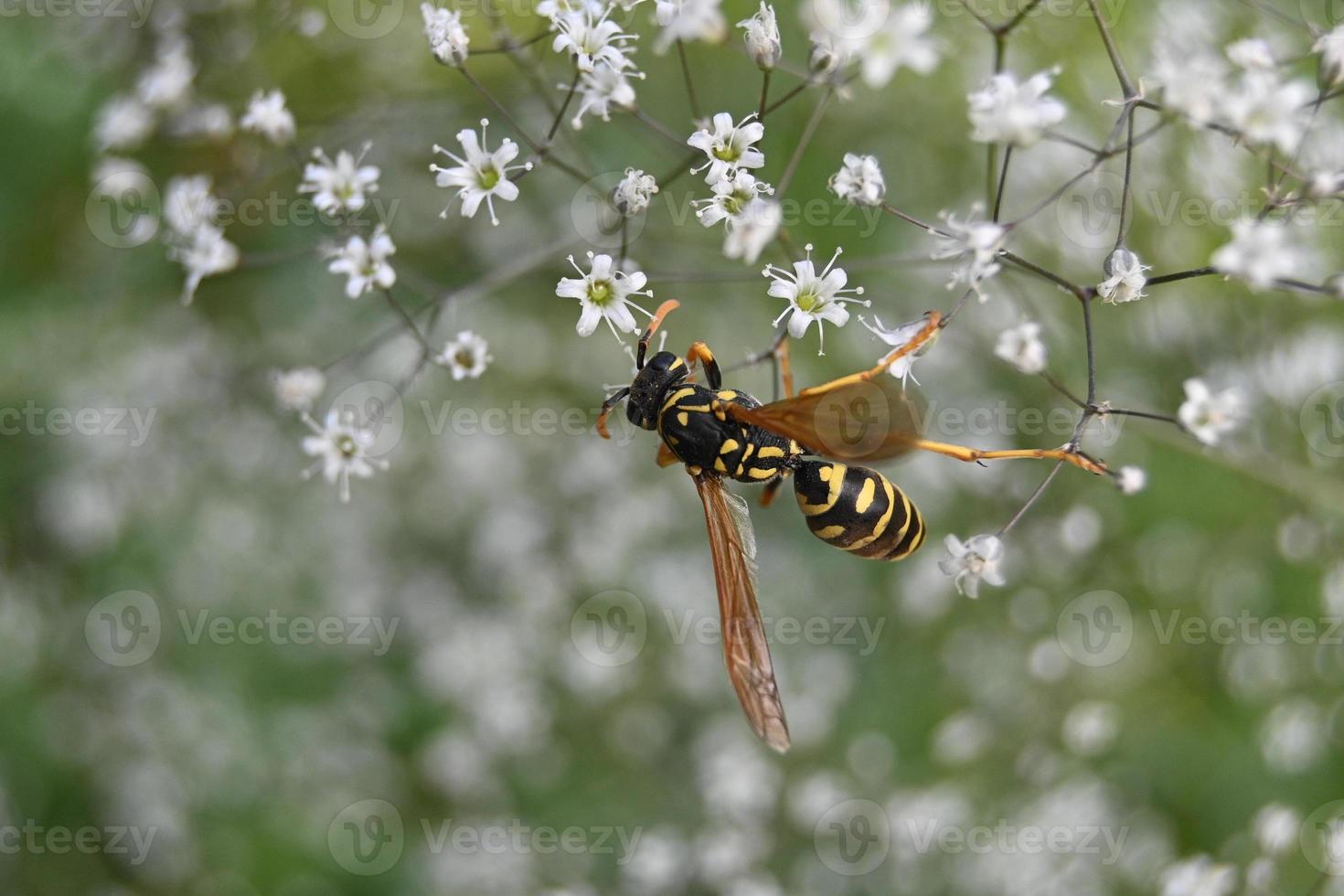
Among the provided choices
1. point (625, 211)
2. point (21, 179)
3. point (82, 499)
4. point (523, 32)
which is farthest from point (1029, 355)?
point (82, 499)

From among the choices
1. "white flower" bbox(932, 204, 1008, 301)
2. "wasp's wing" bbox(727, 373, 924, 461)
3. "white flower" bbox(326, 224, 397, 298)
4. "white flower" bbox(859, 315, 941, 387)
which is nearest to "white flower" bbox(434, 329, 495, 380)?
"white flower" bbox(326, 224, 397, 298)

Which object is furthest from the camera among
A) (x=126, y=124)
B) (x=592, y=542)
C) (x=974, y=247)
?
(x=592, y=542)

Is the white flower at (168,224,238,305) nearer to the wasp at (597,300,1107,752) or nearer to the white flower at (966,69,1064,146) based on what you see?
the wasp at (597,300,1107,752)

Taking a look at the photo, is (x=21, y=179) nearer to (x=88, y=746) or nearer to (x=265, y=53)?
(x=265, y=53)


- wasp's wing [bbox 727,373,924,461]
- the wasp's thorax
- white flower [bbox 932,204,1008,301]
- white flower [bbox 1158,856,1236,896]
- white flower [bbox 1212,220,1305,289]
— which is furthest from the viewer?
white flower [bbox 1158,856,1236,896]

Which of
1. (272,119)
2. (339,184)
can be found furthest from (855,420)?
(272,119)

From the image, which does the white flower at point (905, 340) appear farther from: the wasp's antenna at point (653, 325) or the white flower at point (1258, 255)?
the white flower at point (1258, 255)

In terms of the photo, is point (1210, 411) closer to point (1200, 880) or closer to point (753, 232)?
point (753, 232)
